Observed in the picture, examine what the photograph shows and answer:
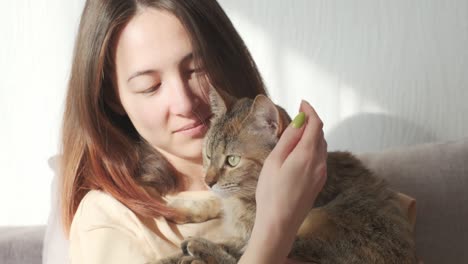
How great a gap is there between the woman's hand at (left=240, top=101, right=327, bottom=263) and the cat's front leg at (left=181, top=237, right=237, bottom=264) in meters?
0.04

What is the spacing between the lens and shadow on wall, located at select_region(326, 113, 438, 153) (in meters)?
1.86

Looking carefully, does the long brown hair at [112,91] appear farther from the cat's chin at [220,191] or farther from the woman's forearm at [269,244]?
the woman's forearm at [269,244]

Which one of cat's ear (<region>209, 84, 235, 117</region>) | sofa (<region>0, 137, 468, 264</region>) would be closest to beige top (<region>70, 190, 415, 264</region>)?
cat's ear (<region>209, 84, 235, 117</region>)

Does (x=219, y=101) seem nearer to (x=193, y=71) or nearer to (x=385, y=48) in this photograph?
(x=193, y=71)

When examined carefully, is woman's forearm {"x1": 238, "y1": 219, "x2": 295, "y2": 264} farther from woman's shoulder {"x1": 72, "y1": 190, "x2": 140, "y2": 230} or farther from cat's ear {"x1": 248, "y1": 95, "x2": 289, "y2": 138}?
woman's shoulder {"x1": 72, "y1": 190, "x2": 140, "y2": 230}

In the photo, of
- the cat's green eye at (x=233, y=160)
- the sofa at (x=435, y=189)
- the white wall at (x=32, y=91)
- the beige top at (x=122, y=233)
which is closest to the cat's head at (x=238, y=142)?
the cat's green eye at (x=233, y=160)

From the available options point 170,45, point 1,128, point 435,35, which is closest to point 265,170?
point 170,45

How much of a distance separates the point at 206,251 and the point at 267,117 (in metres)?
0.24

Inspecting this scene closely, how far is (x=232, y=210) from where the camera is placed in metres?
1.03

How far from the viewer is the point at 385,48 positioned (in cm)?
181

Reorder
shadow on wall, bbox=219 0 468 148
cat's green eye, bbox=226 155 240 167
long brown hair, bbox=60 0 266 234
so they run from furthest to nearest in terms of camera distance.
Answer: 1. shadow on wall, bbox=219 0 468 148
2. long brown hair, bbox=60 0 266 234
3. cat's green eye, bbox=226 155 240 167

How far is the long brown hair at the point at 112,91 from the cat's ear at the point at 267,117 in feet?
0.64

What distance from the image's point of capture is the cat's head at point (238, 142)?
955 mm

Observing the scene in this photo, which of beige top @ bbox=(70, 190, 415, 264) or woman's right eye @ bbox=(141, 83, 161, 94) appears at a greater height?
woman's right eye @ bbox=(141, 83, 161, 94)
